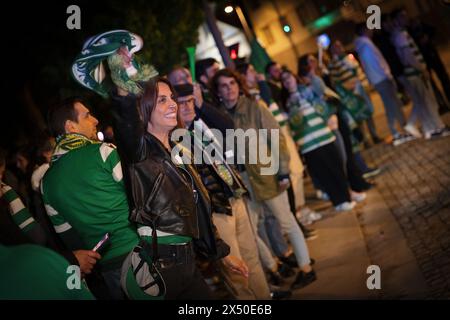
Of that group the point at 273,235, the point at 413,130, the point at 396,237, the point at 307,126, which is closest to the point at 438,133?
the point at 413,130

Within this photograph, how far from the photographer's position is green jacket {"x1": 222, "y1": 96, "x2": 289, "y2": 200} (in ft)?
16.8

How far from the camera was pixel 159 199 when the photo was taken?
9.57 feet

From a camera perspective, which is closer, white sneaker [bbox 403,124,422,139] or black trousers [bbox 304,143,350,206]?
black trousers [bbox 304,143,350,206]

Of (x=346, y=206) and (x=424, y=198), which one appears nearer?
(x=424, y=198)

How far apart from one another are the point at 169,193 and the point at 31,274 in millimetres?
1340

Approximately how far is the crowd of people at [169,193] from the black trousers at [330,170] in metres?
0.02

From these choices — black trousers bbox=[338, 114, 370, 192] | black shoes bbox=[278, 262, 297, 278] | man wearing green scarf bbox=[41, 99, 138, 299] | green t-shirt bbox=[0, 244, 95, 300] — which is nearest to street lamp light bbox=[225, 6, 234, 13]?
black trousers bbox=[338, 114, 370, 192]

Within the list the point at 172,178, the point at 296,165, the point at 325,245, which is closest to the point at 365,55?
the point at 296,165

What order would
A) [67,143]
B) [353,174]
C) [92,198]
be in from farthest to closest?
[353,174]
[67,143]
[92,198]

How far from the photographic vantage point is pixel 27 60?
46.6 ft

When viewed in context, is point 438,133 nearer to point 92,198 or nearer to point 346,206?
point 346,206

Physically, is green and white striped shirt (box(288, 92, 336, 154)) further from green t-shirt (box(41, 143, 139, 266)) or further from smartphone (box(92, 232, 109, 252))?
smartphone (box(92, 232, 109, 252))

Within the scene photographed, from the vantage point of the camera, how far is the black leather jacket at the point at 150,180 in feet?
9.24

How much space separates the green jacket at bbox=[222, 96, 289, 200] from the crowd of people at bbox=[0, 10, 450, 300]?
0.04ft
